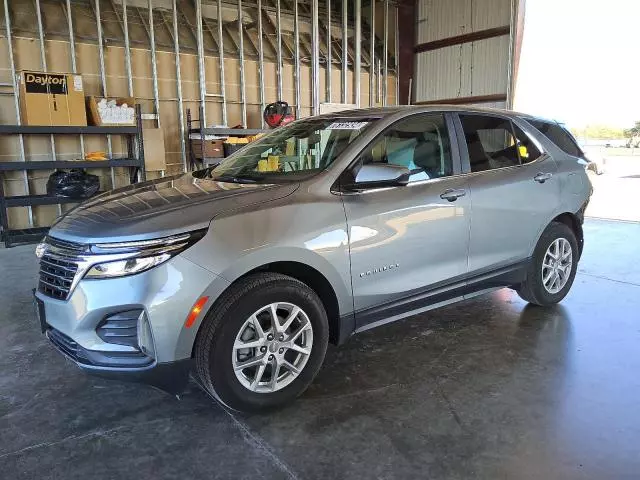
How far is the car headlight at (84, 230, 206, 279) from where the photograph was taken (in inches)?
84.0

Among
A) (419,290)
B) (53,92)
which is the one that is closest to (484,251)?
(419,290)

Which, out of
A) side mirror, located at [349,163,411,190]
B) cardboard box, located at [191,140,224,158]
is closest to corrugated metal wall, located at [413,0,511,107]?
cardboard box, located at [191,140,224,158]

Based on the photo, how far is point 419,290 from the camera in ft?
9.81

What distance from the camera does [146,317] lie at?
211cm

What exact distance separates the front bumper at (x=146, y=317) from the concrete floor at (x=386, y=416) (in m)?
0.36

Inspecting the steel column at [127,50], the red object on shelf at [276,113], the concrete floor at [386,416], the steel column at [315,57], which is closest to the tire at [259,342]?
the concrete floor at [386,416]

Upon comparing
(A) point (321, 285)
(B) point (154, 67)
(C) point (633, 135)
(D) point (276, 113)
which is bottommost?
(A) point (321, 285)

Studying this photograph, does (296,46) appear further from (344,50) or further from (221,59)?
(221,59)

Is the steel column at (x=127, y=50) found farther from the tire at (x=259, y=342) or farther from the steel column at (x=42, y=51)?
the tire at (x=259, y=342)

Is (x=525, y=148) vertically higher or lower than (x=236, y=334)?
higher

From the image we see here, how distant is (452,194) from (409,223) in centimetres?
41

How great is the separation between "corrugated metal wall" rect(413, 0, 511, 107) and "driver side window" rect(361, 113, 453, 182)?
760 centimetres

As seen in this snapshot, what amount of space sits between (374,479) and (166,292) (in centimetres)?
113

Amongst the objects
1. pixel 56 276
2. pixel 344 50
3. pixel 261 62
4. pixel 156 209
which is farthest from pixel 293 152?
pixel 344 50
